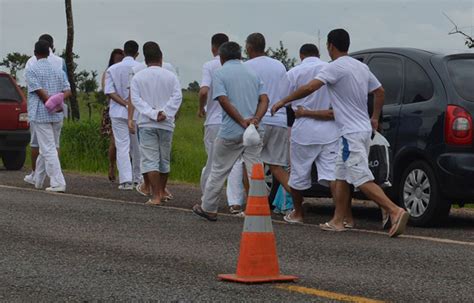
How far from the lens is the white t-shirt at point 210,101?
13.3 metres

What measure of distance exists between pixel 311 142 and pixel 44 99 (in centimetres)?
502

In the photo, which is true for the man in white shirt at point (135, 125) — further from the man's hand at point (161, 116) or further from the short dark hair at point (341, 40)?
Result: the short dark hair at point (341, 40)

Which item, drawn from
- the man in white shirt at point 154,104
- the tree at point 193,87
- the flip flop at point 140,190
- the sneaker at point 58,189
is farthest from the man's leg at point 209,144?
the tree at point 193,87

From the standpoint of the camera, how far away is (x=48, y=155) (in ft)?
52.5

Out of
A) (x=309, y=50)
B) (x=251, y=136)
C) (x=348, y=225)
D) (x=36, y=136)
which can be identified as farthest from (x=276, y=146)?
(x=36, y=136)

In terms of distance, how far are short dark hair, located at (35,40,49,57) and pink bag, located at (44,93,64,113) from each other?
571 millimetres

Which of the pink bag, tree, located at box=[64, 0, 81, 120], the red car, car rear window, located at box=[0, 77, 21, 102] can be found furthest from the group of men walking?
tree, located at box=[64, 0, 81, 120]

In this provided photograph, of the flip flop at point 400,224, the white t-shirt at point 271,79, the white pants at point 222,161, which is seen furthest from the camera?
the white t-shirt at point 271,79

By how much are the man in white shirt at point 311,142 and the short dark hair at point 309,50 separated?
36 cm

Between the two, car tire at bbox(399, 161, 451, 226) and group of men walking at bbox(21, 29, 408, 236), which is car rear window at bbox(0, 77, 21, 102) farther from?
car tire at bbox(399, 161, 451, 226)

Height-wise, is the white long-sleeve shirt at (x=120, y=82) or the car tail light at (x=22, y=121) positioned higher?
the white long-sleeve shirt at (x=120, y=82)

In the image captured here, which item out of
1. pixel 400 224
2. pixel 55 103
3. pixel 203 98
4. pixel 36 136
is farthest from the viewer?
pixel 36 136

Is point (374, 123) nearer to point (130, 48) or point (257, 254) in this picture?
point (257, 254)

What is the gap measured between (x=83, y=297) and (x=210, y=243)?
2.80m
